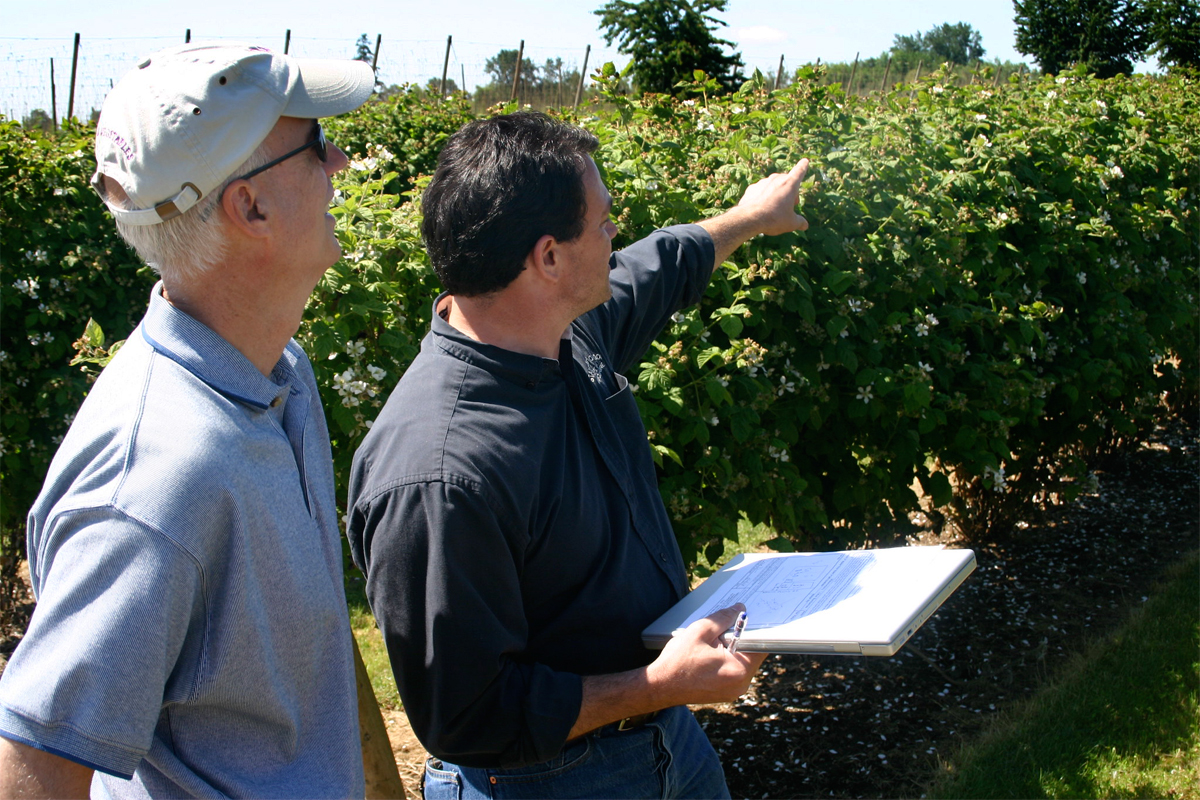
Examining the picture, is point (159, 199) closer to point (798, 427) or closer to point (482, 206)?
point (482, 206)

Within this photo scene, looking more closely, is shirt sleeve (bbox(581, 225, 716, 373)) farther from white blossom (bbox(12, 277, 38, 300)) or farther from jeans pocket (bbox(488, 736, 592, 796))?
white blossom (bbox(12, 277, 38, 300))

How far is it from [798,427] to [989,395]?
0.82m

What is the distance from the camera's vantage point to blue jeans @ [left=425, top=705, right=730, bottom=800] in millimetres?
1708


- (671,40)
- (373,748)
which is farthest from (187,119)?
(671,40)

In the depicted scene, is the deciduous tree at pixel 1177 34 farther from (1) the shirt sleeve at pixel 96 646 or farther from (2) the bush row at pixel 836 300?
(1) the shirt sleeve at pixel 96 646

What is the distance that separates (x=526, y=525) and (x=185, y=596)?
1.96 ft

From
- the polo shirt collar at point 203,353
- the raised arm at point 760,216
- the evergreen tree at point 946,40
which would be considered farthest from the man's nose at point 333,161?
the evergreen tree at point 946,40

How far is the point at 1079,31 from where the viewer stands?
110ft

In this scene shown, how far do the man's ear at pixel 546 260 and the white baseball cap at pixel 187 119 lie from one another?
19.9 inches

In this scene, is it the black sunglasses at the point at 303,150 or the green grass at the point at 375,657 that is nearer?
the black sunglasses at the point at 303,150

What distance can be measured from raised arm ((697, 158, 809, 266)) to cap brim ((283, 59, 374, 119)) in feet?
4.07

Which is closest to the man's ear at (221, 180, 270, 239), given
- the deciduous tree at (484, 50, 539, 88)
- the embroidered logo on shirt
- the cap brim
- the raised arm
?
the cap brim

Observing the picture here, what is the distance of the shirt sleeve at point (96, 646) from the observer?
99 cm

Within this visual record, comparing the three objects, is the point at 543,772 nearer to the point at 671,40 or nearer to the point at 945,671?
the point at 945,671
